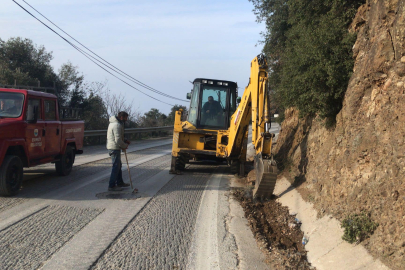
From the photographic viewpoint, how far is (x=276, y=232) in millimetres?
6344

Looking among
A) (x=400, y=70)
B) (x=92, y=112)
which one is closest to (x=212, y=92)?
(x=400, y=70)

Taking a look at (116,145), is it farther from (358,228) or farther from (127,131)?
(127,131)

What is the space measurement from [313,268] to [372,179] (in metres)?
1.59

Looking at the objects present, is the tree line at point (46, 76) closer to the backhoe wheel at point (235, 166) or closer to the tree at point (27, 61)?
the tree at point (27, 61)

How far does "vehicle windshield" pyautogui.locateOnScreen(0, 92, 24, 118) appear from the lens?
8.47 metres

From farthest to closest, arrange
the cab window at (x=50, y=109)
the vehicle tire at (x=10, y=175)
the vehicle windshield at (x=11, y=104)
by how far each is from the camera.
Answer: the cab window at (x=50, y=109) → the vehicle windshield at (x=11, y=104) → the vehicle tire at (x=10, y=175)

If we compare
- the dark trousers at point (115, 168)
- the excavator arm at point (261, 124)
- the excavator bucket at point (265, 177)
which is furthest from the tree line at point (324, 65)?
the dark trousers at point (115, 168)

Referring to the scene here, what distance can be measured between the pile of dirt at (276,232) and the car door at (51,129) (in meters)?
5.03

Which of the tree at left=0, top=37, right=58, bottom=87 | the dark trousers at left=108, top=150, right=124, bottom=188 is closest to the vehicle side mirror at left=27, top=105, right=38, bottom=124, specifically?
the dark trousers at left=108, top=150, right=124, bottom=188

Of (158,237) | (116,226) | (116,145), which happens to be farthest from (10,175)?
(158,237)

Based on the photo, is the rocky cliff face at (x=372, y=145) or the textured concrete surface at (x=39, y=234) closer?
the rocky cliff face at (x=372, y=145)

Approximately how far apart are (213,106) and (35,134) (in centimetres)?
607

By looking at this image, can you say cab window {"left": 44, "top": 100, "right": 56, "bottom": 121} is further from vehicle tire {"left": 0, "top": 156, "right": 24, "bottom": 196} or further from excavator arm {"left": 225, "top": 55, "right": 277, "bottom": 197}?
excavator arm {"left": 225, "top": 55, "right": 277, "bottom": 197}

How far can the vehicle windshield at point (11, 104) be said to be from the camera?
847 cm
